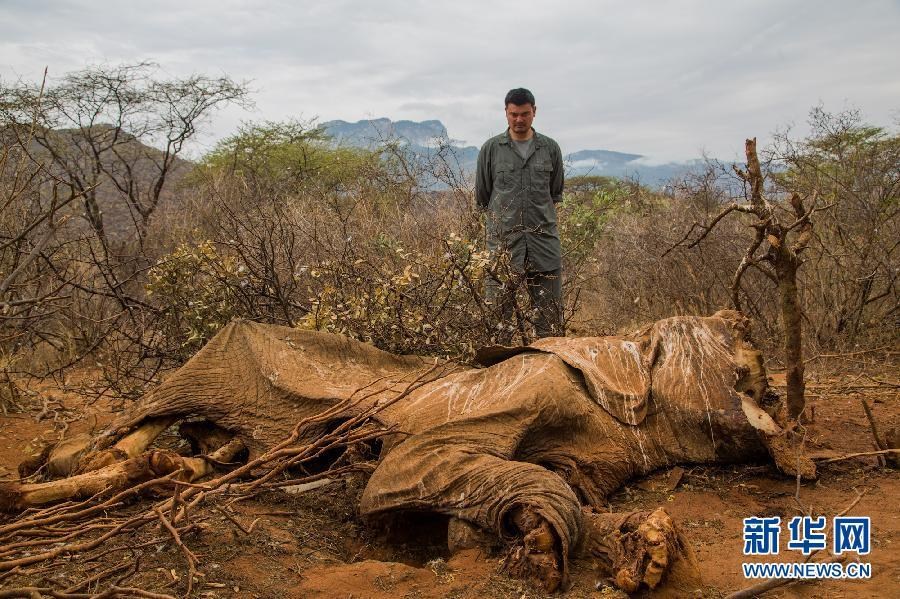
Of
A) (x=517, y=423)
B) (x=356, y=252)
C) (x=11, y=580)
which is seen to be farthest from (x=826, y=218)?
(x=11, y=580)

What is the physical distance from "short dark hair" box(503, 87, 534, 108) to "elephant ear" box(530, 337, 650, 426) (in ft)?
8.67

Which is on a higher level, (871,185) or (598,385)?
(871,185)

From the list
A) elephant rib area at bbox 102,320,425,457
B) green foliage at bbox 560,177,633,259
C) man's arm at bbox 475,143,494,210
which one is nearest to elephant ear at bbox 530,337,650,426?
elephant rib area at bbox 102,320,425,457

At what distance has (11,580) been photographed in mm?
2998

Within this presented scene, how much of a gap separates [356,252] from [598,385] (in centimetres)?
316

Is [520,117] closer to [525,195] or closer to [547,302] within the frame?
[525,195]

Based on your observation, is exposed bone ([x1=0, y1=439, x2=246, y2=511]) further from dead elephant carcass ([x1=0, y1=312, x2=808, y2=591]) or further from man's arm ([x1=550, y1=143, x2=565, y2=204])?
man's arm ([x1=550, y1=143, x2=565, y2=204])

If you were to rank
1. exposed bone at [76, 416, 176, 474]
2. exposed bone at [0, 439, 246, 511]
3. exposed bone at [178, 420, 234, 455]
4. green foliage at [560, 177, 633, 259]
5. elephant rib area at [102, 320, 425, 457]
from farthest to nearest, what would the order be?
1. green foliage at [560, 177, 633, 259]
2. exposed bone at [178, 420, 234, 455]
3. elephant rib area at [102, 320, 425, 457]
4. exposed bone at [76, 416, 176, 474]
5. exposed bone at [0, 439, 246, 511]

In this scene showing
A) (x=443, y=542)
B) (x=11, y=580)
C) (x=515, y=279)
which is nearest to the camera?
(x=11, y=580)

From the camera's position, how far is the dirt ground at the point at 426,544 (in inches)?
119

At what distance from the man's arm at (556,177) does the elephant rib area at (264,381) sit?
2768mm

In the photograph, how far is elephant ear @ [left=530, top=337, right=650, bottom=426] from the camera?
161 inches

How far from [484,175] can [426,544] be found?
11.8 ft

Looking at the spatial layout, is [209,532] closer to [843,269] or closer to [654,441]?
[654,441]
